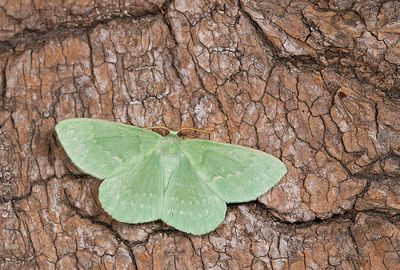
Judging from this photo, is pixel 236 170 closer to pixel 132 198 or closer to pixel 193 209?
pixel 193 209

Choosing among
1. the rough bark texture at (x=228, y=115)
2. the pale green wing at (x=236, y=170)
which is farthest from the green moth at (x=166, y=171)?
the rough bark texture at (x=228, y=115)

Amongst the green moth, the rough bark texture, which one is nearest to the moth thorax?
the green moth

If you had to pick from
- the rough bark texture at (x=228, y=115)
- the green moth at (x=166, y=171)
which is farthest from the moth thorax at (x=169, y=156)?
the rough bark texture at (x=228, y=115)

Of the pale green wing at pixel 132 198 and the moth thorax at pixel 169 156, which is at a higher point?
the moth thorax at pixel 169 156

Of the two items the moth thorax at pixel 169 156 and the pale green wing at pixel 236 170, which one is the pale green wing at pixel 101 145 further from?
the pale green wing at pixel 236 170

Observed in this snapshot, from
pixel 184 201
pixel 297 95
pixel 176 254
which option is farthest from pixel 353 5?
pixel 176 254

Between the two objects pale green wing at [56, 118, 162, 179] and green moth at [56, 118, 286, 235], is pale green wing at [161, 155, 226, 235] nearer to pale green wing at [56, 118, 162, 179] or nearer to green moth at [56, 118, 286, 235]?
green moth at [56, 118, 286, 235]
